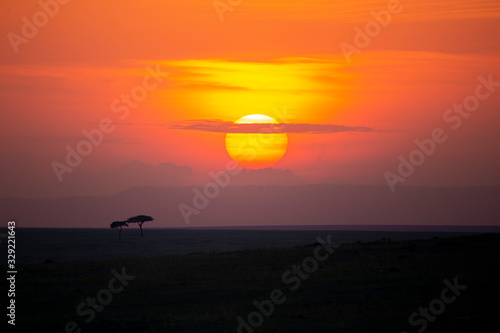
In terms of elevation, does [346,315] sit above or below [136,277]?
below

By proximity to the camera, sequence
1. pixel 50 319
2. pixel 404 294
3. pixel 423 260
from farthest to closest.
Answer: pixel 423 260 < pixel 404 294 < pixel 50 319

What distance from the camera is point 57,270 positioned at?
124 ft

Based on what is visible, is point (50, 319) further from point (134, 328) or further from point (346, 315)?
point (346, 315)

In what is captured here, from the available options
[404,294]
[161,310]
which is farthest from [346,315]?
[161,310]

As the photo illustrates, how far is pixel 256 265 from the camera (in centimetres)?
3562

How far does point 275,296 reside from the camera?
2664 cm

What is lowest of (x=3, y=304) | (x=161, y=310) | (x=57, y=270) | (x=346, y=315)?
(x=346, y=315)

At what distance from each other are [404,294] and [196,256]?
60.4ft

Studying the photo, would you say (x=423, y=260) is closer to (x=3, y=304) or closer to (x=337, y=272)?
(x=337, y=272)

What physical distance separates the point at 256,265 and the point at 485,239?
1687cm

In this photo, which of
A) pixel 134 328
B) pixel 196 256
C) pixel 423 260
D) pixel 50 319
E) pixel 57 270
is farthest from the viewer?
pixel 196 256

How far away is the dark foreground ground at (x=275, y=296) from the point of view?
21.7 metres

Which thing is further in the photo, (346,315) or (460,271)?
(460,271)

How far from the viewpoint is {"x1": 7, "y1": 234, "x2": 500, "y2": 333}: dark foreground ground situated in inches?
854
